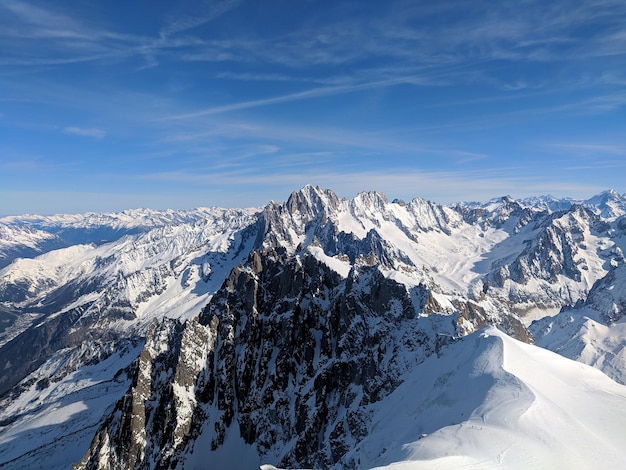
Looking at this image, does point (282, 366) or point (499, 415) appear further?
point (282, 366)

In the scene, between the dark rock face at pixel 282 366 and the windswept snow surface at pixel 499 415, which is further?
the dark rock face at pixel 282 366

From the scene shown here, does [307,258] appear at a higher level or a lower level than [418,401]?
higher

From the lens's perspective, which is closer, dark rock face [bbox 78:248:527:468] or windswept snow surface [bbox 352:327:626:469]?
windswept snow surface [bbox 352:327:626:469]

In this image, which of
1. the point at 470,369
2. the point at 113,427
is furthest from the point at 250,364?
the point at 470,369

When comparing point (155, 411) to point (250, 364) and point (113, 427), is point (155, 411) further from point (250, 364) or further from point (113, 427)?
point (250, 364)
